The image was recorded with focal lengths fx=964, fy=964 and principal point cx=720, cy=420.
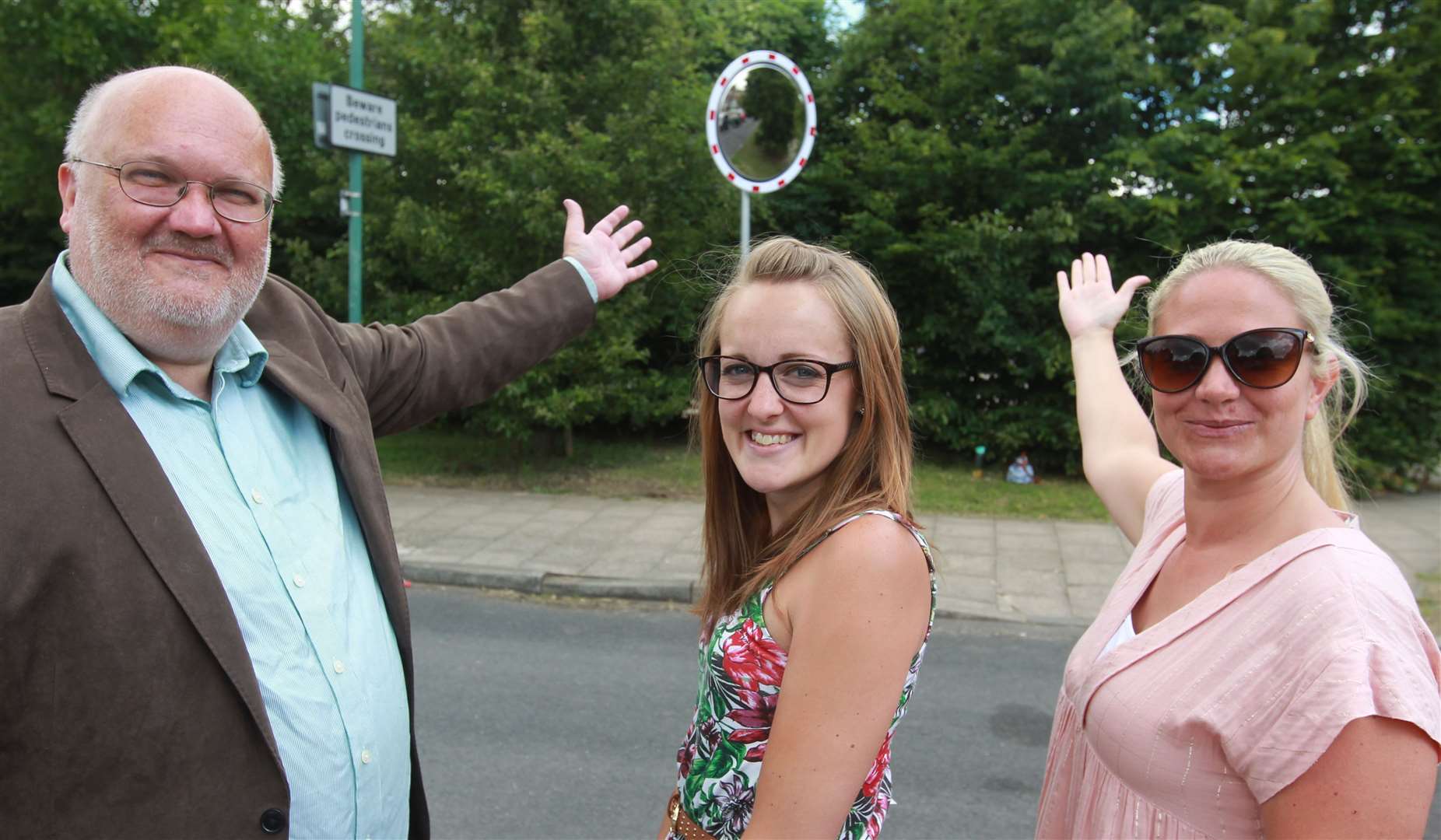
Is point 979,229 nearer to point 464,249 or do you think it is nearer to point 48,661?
point 464,249

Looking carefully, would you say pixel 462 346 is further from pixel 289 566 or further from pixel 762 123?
pixel 762 123

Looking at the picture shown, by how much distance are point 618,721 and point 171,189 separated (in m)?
3.39

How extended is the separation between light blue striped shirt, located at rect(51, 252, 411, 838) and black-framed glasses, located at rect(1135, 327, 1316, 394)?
1.60 m

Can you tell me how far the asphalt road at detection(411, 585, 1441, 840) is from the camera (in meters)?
3.79

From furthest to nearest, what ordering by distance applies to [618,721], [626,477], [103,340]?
1. [626,477]
2. [618,721]
3. [103,340]

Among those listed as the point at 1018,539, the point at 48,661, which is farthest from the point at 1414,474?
the point at 48,661

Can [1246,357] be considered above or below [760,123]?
below

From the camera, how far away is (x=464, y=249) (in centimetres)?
950

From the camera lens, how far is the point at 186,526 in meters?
1.60

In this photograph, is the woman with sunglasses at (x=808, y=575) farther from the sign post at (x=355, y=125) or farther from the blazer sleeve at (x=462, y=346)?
the sign post at (x=355, y=125)

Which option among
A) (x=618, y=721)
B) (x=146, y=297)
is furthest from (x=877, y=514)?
(x=618, y=721)

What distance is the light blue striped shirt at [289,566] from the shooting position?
66.5 inches

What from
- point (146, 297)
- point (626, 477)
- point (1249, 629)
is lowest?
point (626, 477)

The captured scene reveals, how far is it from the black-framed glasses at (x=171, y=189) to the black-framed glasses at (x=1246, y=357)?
1.75m
